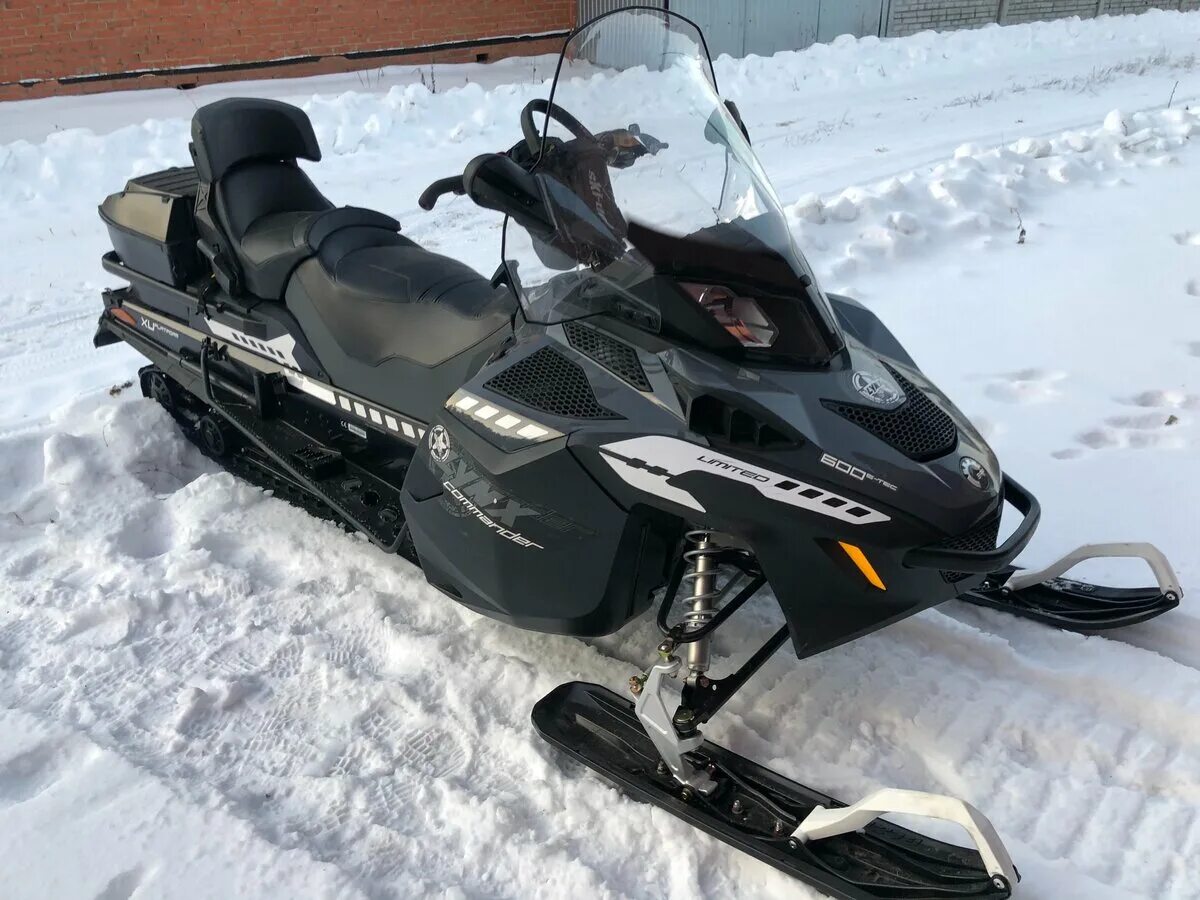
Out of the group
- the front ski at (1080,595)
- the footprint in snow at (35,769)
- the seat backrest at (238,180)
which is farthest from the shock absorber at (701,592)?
the seat backrest at (238,180)

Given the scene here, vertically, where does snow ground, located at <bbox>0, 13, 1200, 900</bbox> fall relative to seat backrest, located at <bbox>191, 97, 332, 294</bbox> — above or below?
below

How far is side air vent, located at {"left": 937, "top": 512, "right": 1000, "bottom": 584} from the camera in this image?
5.58ft

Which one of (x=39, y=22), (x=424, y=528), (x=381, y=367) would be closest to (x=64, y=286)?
(x=381, y=367)

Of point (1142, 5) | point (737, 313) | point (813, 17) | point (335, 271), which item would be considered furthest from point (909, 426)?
point (1142, 5)

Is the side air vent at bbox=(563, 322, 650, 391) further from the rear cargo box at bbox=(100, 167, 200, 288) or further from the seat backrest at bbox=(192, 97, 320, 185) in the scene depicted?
the rear cargo box at bbox=(100, 167, 200, 288)

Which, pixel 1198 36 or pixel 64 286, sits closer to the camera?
pixel 64 286

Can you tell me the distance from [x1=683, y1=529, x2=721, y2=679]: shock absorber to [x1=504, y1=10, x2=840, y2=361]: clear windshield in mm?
417

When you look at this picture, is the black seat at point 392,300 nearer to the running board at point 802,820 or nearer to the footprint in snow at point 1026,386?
the running board at point 802,820

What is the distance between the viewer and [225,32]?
9.52 meters

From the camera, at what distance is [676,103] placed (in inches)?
81.8

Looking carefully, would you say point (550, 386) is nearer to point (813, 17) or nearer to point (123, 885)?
point (123, 885)

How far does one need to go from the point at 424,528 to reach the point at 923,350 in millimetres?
2456

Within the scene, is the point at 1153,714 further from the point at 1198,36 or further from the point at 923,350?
the point at 1198,36

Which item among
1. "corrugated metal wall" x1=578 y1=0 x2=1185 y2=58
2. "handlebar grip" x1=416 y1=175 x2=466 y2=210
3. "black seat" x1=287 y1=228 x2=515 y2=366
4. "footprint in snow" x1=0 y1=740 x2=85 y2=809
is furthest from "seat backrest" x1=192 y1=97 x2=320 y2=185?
"corrugated metal wall" x1=578 y1=0 x2=1185 y2=58
